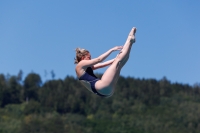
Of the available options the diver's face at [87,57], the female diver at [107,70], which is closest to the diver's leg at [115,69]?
the female diver at [107,70]

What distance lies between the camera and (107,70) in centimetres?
1727

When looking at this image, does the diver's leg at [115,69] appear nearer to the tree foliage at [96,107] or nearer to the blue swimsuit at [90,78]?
the blue swimsuit at [90,78]

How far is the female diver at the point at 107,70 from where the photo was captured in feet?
55.7

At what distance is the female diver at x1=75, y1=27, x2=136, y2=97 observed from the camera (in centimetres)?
A: 1698

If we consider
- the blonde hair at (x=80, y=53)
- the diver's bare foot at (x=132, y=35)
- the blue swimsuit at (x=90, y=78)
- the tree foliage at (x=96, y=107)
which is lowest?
the blue swimsuit at (x=90, y=78)

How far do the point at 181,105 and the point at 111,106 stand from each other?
18.8m

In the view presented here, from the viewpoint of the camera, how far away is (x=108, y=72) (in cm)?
1714

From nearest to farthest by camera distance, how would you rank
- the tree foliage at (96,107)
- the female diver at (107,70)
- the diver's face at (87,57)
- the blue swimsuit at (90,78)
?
the female diver at (107,70) < the blue swimsuit at (90,78) < the diver's face at (87,57) < the tree foliage at (96,107)

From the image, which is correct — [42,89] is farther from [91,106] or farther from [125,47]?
[125,47]

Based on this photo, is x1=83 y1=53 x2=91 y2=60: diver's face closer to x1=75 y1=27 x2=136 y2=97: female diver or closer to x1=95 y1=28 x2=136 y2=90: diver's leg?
x1=75 y1=27 x2=136 y2=97: female diver

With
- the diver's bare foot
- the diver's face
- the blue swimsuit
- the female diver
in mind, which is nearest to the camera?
the diver's bare foot

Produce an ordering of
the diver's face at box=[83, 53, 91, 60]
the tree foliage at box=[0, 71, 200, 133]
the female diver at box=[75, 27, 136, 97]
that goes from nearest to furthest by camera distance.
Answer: the female diver at box=[75, 27, 136, 97] → the diver's face at box=[83, 53, 91, 60] → the tree foliage at box=[0, 71, 200, 133]

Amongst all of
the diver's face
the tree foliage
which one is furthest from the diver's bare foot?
Result: the tree foliage

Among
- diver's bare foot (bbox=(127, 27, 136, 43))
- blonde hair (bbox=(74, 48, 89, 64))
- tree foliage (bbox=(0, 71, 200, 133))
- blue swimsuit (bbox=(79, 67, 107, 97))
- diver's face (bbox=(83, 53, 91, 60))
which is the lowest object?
blue swimsuit (bbox=(79, 67, 107, 97))
